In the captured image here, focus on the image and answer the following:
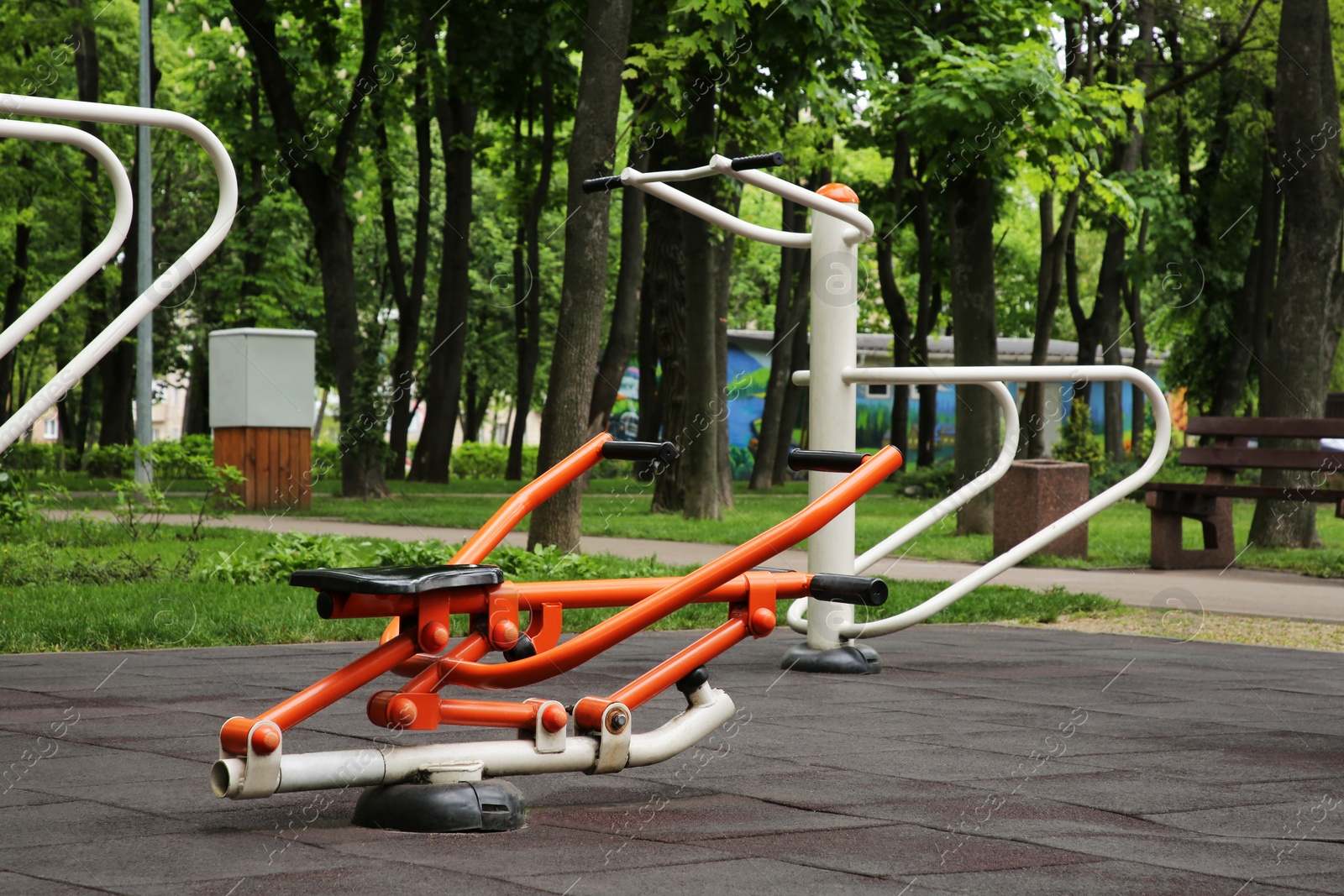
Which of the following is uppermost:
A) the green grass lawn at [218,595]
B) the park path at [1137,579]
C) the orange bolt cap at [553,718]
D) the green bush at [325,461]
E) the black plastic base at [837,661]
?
the orange bolt cap at [553,718]

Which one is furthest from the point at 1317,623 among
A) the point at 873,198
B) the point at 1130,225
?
the point at 873,198

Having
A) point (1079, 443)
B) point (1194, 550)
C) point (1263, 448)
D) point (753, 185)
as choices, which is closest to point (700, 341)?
point (1194, 550)

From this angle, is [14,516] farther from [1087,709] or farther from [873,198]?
[873,198]

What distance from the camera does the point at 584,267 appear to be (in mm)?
10664

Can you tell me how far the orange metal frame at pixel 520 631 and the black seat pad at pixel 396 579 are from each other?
0.11ft

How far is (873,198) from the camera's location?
24.9 metres

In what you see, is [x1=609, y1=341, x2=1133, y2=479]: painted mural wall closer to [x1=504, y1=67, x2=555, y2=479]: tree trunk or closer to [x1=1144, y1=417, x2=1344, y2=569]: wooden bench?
[x1=504, y1=67, x2=555, y2=479]: tree trunk

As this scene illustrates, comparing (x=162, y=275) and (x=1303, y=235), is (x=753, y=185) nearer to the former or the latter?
(x=162, y=275)

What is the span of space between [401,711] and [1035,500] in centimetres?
1006

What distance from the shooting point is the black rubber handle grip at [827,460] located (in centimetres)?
420

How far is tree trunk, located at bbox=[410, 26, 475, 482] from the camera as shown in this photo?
25312 mm

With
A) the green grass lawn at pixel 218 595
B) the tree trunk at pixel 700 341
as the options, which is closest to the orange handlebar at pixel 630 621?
the green grass lawn at pixel 218 595

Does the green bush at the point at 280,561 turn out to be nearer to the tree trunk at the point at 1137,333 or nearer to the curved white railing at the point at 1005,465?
the curved white railing at the point at 1005,465

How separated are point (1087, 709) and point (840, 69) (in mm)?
10357
